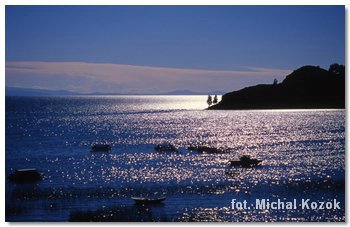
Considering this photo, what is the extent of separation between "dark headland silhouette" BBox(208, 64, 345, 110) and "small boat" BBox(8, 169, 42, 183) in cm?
696

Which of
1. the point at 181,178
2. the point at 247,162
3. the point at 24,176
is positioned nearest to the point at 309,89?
the point at 181,178

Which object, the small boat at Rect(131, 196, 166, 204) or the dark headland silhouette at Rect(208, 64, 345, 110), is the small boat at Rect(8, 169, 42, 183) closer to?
the small boat at Rect(131, 196, 166, 204)

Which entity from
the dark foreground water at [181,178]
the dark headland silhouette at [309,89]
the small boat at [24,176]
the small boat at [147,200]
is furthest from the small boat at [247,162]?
the small boat at [24,176]

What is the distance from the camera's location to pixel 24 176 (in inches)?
663

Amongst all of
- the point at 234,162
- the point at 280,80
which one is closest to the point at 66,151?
the point at 234,162

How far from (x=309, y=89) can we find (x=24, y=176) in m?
9.41

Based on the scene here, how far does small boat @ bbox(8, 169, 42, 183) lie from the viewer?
51.8 ft

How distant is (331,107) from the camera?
41.9 feet

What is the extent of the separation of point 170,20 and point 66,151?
18321 mm

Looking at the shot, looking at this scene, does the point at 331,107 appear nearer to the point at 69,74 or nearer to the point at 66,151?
the point at 69,74

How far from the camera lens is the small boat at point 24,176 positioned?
15.8 m

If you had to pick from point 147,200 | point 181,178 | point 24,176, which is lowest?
point 181,178

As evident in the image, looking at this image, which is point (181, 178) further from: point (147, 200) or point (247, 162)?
point (147, 200)

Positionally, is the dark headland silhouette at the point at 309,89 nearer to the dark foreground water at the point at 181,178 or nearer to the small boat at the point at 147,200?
the dark foreground water at the point at 181,178
